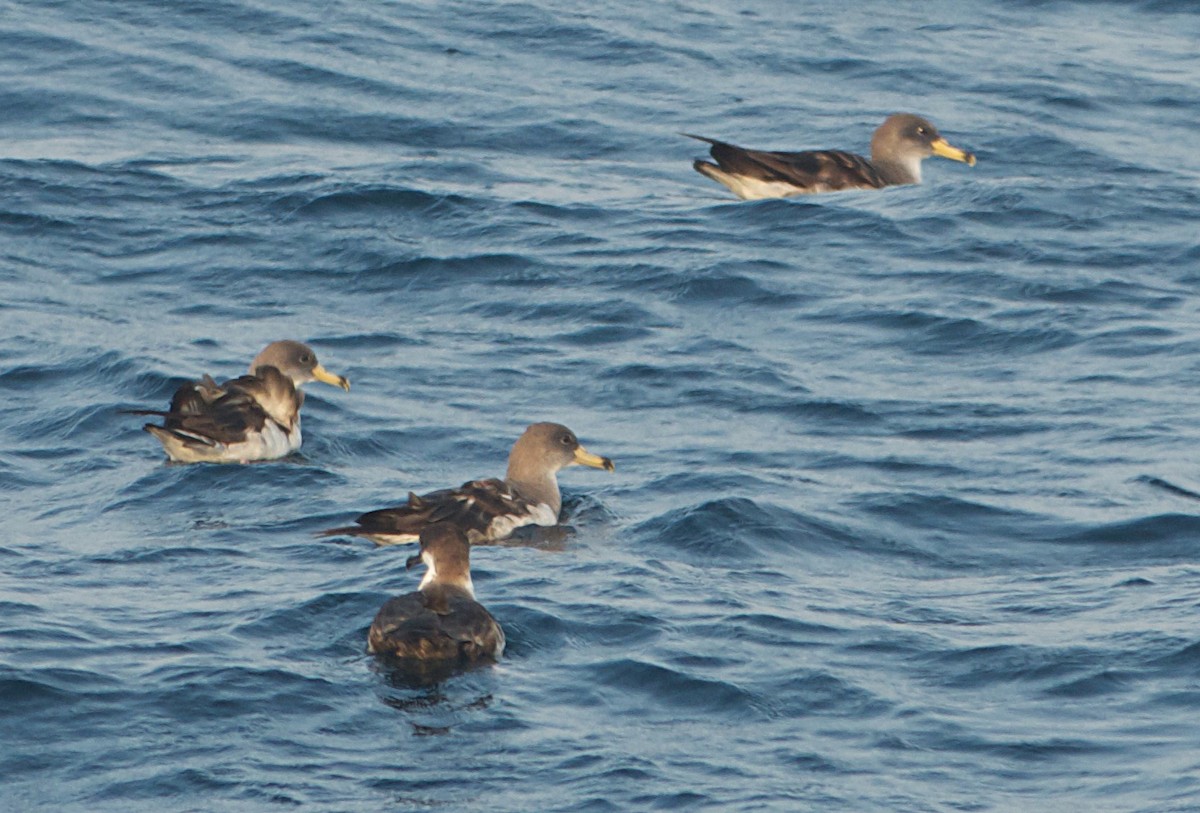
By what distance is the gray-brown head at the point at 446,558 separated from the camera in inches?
440

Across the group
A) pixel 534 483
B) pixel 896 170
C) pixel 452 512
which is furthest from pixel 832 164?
pixel 452 512

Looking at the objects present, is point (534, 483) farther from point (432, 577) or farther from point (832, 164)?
point (832, 164)

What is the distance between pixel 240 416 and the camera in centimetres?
1448

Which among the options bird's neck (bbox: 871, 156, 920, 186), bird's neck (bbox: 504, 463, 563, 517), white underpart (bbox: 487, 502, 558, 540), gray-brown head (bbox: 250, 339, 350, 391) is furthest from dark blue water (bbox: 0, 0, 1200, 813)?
gray-brown head (bbox: 250, 339, 350, 391)

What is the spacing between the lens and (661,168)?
2145cm

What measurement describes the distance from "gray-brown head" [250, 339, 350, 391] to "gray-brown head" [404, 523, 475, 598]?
4.06 metres

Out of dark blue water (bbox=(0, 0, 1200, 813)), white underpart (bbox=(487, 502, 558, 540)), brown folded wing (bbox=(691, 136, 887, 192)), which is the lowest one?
white underpart (bbox=(487, 502, 558, 540))

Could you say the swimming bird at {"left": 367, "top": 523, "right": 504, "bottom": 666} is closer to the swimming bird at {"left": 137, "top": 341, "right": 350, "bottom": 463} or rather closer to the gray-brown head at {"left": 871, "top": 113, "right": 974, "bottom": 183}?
the swimming bird at {"left": 137, "top": 341, "right": 350, "bottom": 463}

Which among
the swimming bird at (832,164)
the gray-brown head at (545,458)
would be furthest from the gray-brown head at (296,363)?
the swimming bird at (832,164)

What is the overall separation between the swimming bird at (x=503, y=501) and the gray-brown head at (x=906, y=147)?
7789 mm

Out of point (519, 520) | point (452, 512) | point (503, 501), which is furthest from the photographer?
point (519, 520)

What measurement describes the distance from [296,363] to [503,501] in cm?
258

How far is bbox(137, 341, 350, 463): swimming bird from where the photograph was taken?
14281mm

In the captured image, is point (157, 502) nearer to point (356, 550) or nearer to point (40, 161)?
point (356, 550)
